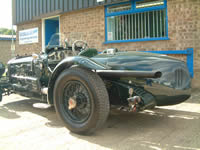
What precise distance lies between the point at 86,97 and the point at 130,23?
20.2 ft

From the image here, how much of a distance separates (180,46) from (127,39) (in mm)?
2208

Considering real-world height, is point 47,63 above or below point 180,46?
below

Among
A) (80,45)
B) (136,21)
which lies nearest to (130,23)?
(136,21)

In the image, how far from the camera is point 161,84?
3.18m

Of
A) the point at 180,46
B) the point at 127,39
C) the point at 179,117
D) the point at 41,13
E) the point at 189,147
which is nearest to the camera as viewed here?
the point at 189,147

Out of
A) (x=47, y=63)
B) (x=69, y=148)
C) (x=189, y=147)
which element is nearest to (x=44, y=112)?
(x=47, y=63)

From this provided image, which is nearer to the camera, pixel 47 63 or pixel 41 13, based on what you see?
pixel 47 63

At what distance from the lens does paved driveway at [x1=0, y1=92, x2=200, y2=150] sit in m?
2.82

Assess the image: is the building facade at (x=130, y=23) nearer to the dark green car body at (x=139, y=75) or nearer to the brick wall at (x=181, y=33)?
the brick wall at (x=181, y=33)

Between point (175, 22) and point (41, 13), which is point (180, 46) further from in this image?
point (41, 13)

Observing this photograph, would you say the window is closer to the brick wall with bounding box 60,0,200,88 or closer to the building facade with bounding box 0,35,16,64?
the brick wall with bounding box 60,0,200,88

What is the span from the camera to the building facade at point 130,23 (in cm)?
711

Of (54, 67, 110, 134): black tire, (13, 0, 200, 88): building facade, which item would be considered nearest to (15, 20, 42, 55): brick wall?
(13, 0, 200, 88): building facade

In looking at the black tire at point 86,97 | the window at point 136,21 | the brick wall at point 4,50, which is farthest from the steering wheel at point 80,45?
the brick wall at point 4,50
